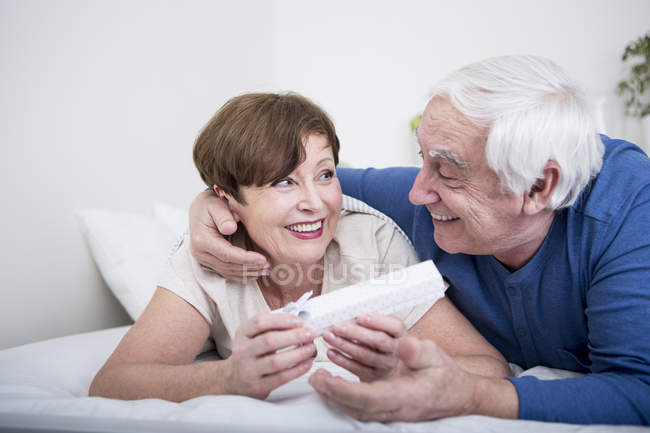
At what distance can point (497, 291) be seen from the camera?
4.38ft

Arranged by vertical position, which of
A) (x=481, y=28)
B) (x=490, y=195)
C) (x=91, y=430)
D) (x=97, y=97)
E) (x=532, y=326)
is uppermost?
(x=481, y=28)

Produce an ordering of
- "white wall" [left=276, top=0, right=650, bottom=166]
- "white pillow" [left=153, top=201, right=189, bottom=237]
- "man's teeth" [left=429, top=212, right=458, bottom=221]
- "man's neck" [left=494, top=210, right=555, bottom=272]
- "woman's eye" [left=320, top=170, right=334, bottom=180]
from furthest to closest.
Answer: "white wall" [left=276, top=0, right=650, bottom=166]
"white pillow" [left=153, top=201, right=189, bottom=237]
"woman's eye" [left=320, top=170, right=334, bottom=180]
"man's teeth" [left=429, top=212, right=458, bottom=221]
"man's neck" [left=494, top=210, right=555, bottom=272]

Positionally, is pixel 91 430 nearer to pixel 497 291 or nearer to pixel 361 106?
pixel 497 291

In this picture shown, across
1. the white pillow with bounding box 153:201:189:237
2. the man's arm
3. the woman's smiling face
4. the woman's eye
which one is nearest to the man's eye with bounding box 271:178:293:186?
the woman's smiling face

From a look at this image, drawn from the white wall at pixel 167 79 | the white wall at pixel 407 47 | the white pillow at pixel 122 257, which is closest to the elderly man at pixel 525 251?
the white wall at pixel 167 79

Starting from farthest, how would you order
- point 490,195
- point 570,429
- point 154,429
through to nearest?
point 490,195 < point 570,429 < point 154,429

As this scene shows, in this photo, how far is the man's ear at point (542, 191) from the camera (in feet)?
3.62

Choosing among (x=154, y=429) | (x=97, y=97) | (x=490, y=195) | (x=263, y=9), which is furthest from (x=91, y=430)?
(x=263, y=9)

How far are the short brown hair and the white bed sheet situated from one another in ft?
1.83

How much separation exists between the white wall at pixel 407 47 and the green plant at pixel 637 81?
0.24ft

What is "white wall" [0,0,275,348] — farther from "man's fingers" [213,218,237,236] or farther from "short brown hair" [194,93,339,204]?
"man's fingers" [213,218,237,236]

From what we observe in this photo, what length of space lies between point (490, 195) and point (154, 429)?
0.87 metres

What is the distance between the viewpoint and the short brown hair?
1.28 metres

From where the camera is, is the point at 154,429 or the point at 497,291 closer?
the point at 154,429
